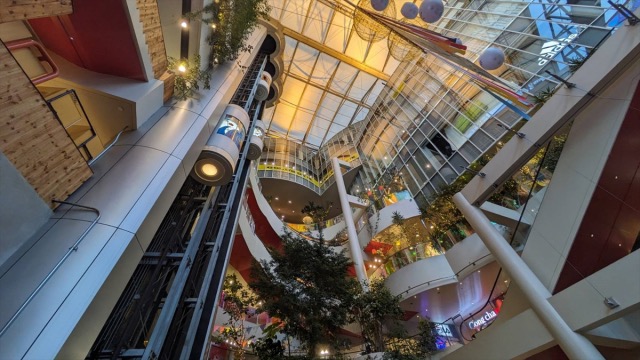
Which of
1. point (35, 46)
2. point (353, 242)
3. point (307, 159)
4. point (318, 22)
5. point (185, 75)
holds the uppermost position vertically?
point (318, 22)

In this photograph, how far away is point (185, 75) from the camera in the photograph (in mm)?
7465

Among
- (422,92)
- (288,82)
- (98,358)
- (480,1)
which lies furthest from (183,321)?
(288,82)

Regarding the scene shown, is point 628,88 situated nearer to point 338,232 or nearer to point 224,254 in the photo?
point 224,254

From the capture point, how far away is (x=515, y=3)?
557 inches

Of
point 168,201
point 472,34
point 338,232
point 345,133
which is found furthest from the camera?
point 345,133

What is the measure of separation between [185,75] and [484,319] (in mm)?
13932

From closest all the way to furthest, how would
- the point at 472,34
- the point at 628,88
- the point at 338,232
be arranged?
1. the point at 628,88
2. the point at 472,34
3. the point at 338,232

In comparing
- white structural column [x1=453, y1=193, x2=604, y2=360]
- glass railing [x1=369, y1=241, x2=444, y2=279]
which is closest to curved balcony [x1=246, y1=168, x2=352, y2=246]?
glass railing [x1=369, y1=241, x2=444, y2=279]

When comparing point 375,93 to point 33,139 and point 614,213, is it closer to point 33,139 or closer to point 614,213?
point 614,213

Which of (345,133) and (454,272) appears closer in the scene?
(454,272)

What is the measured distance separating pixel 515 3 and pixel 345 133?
52.3ft

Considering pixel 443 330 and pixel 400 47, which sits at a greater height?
pixel 400 47

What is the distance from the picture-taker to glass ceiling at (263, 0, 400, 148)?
76.2ft

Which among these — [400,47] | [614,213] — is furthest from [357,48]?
[614,213]
